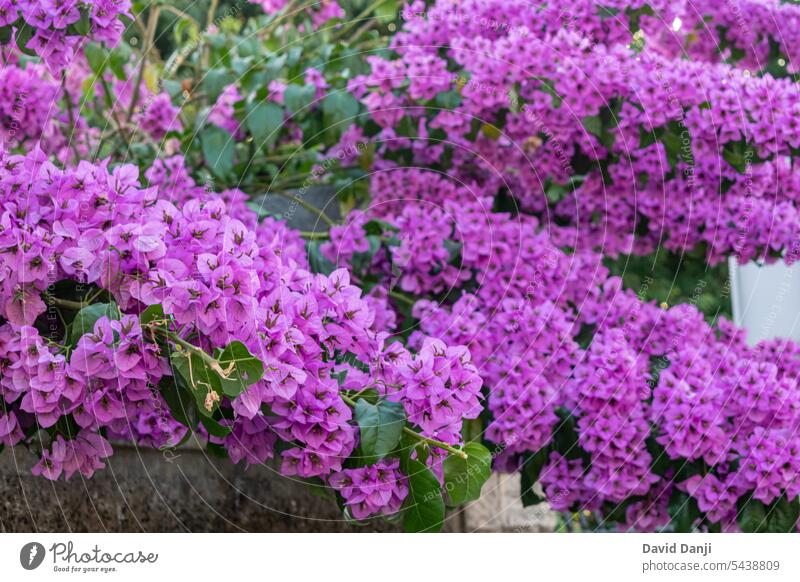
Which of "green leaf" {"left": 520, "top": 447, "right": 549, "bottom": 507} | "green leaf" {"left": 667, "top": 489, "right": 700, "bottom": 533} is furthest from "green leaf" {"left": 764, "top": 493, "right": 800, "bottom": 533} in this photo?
"green leaf" {"left": 520, "top": 447, "right": 549, "bottom": 507}

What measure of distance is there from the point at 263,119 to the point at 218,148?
0.13m

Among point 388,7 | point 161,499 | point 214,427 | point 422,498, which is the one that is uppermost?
point 388,7

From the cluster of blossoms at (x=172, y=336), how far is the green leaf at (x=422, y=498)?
0.02 m

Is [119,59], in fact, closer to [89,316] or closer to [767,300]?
[89,316]

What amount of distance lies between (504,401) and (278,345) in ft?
2.42

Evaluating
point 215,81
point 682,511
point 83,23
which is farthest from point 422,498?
point 215,81

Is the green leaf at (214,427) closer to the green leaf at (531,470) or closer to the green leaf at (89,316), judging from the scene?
the green leaf at (89,316)

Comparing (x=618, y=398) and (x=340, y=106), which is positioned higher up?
(x=340, y=106)

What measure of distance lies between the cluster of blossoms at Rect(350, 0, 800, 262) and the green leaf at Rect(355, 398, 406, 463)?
1089mm

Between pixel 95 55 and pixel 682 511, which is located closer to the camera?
pixel 682 511

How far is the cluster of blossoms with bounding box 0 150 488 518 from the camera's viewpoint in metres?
0.98

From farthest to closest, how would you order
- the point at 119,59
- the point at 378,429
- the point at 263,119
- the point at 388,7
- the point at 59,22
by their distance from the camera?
1. the point at 388,7
2. the point at 119,59
3. the point at 263,119
4. the point at 59,22
5. the point at 378,429
